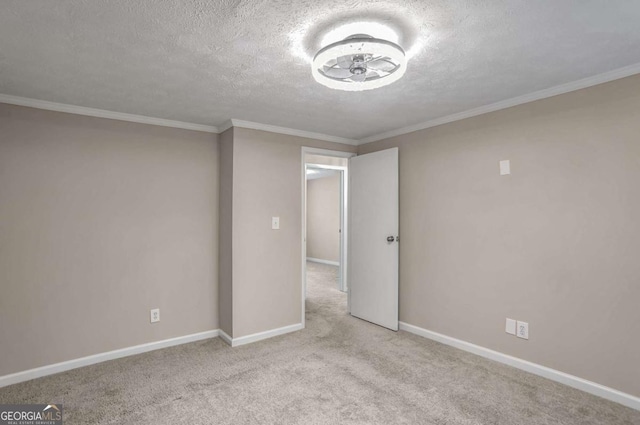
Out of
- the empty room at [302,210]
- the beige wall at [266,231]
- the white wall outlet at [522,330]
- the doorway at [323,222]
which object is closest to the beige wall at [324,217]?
the doorway at [323,222]

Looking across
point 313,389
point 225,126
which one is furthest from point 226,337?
point 225,126

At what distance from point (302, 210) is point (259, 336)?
55.1 inches

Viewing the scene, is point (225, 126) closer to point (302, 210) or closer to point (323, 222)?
point (302, 210)

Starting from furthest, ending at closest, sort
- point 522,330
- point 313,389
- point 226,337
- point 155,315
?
point 226,337
point 155,315
point 522,330
point 313,389

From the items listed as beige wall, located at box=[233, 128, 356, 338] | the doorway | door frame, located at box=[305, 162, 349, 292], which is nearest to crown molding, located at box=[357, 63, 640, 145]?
beige wall, located at box=[233, 128, 356, 338]

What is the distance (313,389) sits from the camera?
8.04 ft

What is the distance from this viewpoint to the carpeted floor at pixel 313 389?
6.95 feet

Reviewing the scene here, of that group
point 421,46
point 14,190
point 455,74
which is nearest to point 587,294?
point 455,74

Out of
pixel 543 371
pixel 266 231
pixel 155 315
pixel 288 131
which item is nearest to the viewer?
pixel 543 371

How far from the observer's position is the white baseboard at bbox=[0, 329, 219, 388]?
2572 millimetres

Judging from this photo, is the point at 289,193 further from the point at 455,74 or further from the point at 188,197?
the point at 455,74

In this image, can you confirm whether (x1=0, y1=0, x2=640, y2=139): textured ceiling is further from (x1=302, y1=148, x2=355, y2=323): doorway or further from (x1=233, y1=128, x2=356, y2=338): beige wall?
(x1=302, y1=148, x2=355, y2=323): doorway

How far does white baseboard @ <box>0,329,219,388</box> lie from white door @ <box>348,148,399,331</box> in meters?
1.72

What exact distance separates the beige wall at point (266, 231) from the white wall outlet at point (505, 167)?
1.95 meters
